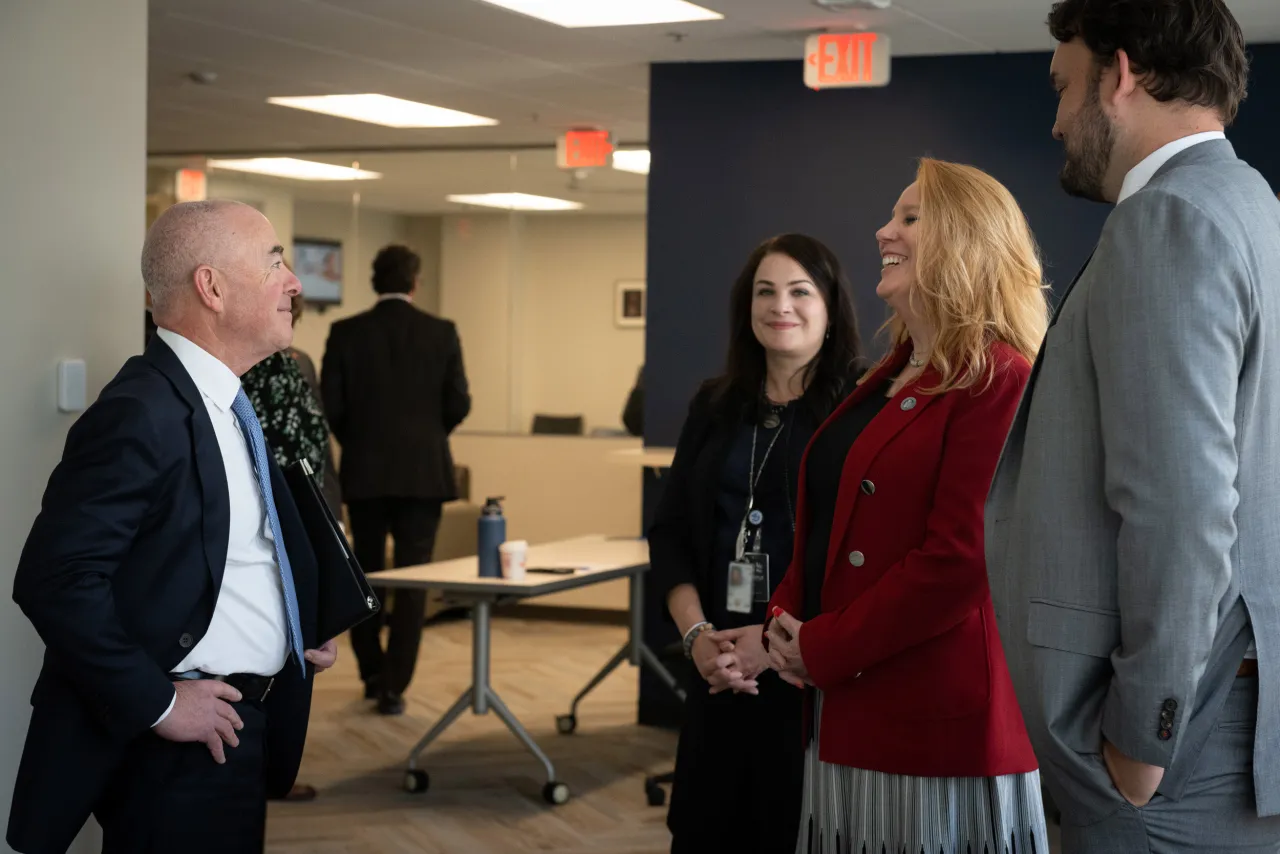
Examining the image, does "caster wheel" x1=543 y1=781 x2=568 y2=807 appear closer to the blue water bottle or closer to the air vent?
the blue water bottle

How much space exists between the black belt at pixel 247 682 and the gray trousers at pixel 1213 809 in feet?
4.41

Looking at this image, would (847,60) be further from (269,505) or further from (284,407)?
(269,505)

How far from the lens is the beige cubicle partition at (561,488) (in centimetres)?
877

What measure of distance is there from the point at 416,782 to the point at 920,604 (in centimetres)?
330

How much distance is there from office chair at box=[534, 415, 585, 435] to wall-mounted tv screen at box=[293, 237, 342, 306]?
5.80 ft

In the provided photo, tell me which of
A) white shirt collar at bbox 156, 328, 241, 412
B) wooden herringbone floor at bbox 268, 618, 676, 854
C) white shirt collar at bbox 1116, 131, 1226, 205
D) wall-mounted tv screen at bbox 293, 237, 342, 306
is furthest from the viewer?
wall-mounted tv screen at bbox 293, 237, 342, 306

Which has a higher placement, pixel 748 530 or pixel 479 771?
pixel 748 530

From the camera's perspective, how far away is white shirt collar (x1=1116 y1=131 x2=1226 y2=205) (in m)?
1.53

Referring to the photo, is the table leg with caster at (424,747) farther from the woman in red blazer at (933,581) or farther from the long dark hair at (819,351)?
the woman in red blazer at (933,581)

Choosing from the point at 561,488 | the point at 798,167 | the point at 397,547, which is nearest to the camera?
the point at 798,167

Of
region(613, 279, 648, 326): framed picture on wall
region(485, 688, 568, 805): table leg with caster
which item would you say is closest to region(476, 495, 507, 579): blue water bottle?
region(485, 688, 568, 805): table leg with caster

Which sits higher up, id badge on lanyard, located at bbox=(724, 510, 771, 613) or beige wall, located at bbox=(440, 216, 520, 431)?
beige wall, located at bbox=(440, 216, 520, 431)

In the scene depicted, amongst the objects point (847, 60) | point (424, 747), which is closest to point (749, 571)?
point (424, 747)

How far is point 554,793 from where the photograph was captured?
489 centimetres
